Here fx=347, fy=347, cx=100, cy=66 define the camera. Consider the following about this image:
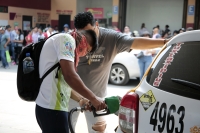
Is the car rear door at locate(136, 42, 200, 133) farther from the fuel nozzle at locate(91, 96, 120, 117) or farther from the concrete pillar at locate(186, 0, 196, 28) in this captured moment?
the concrete pillar at locate(186, 0, 196, 28)

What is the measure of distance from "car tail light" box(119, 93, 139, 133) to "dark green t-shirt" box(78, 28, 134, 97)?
4.50 ft

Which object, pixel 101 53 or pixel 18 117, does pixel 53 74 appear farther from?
pixel 18 117

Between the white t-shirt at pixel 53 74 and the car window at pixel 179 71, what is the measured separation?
0.72 meters

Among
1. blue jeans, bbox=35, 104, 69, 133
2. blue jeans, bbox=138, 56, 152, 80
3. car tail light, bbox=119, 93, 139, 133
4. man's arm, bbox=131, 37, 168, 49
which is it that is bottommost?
blue jeans, bbox=138, 56, 152, 80

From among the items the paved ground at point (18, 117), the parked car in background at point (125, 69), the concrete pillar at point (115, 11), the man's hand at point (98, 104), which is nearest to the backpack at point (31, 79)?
the man's hand at point (98, 104)

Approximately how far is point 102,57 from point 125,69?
6.59 metres

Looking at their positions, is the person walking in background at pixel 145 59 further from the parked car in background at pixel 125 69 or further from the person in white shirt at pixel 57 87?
the person in white shirt at pixel 57 87

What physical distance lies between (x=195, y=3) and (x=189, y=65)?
1905cm

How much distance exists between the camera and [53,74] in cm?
293

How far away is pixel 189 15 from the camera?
2072 cm

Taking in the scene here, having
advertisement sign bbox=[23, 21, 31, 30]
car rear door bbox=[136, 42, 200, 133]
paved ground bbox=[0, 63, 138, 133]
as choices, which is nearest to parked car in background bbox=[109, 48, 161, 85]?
paved ground bbox=[0, 63, 138, 133]

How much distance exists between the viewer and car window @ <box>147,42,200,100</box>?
2.36m

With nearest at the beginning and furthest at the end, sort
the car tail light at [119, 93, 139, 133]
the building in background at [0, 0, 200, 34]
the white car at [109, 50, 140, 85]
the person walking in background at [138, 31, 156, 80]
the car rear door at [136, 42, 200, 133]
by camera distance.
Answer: the car rear door at [136, 42, 200, 133], the car tail light at [119, 93, 139, 133], the person walking in background at [138, 31, 156, 80], the white car at [109, 50, 140, 85], the building in background at [0, 0, 200, 34]

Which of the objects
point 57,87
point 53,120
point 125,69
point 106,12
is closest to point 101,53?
point 57,87
